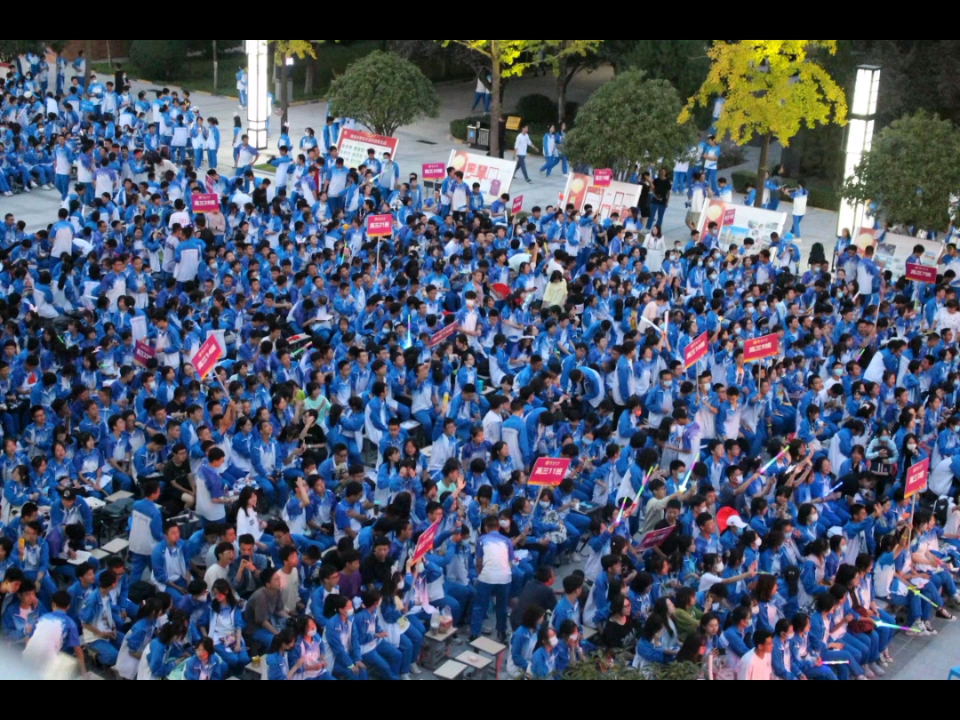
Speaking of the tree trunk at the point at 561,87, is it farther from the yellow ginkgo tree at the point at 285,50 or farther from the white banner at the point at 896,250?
the white banner at the point at 896,250

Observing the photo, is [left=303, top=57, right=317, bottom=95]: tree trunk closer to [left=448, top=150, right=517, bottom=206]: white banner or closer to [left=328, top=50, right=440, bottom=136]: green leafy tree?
[left=328, top=50, right=440, bottom=136]: green leafy tree

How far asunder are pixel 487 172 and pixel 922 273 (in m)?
8.46

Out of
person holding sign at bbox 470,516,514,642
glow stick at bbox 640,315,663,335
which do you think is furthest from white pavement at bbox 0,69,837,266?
person holding sign at bbox 470,516,514,642

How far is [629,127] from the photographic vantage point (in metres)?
22.4

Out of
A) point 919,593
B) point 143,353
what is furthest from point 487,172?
point 919,593

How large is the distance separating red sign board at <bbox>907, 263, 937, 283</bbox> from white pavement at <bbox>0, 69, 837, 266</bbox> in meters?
5.10

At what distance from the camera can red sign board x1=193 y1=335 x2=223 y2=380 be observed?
12.6 metres

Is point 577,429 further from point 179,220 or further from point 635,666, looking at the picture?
point 179,220

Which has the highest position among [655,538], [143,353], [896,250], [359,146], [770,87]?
→ [770,87]

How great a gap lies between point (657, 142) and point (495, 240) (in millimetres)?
4688

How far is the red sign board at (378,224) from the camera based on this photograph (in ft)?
59.6

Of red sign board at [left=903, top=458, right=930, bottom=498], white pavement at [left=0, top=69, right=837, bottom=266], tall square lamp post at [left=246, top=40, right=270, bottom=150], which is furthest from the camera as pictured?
tall square lamp post at [left=246, top=40, right=270, bottom=150]

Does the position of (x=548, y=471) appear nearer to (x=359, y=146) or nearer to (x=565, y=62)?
(x=359, y=146)

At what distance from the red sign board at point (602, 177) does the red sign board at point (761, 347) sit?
814 centimetres
